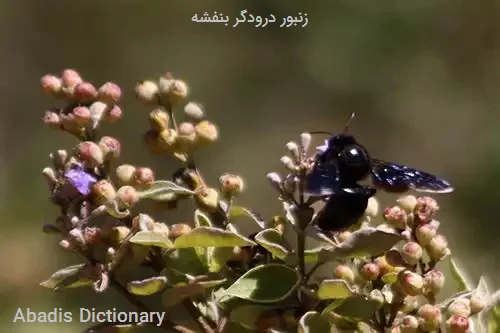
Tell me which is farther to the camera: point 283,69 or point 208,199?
point 283,69

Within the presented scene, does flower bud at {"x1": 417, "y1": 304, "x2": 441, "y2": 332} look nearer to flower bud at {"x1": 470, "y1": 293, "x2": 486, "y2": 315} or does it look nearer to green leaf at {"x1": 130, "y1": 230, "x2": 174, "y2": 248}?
flower bud at {"x1": 470, "y1": 293, "x2": 486, "y2": 315}

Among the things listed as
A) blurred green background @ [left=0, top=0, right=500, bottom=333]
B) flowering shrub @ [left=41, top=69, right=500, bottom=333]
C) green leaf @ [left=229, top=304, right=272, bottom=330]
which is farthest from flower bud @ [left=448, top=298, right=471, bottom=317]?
blurred green background @ [left=0, top=0, right=500, bottom=333]

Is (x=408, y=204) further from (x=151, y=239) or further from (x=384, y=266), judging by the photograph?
(x=151, y=239)

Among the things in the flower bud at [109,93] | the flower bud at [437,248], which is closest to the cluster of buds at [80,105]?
the flower bud at [109,93]

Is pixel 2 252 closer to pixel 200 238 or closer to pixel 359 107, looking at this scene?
pixel 359 107

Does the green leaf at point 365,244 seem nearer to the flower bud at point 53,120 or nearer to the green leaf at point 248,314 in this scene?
the green leaf at point 248,314

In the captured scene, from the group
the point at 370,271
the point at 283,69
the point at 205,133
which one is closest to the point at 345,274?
the point at 370,271
